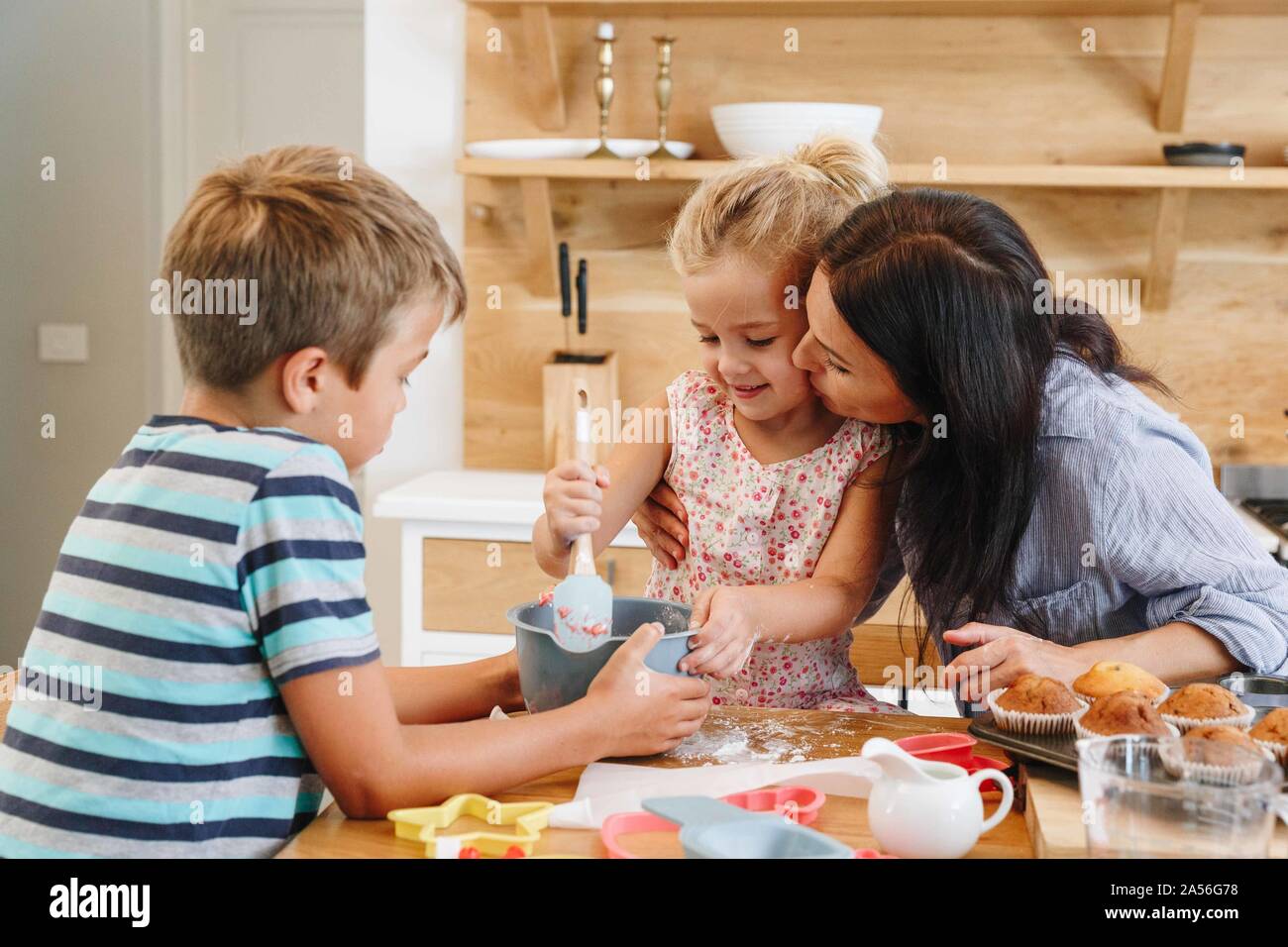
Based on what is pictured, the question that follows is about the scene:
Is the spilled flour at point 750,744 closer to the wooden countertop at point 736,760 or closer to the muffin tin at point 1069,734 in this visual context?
the wooden countertop at point 736,760

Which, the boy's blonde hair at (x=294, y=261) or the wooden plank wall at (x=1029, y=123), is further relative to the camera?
the wooden plank wall at (x=1029, y=123)

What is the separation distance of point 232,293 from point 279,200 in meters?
0.08

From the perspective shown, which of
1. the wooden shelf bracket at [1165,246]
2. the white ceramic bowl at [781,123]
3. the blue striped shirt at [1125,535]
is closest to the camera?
the blue striped shirt at [1125,535]

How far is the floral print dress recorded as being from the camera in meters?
1.51

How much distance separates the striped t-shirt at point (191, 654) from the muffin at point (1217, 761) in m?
0.54

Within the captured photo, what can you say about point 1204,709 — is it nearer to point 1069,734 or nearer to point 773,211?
point 1069,734

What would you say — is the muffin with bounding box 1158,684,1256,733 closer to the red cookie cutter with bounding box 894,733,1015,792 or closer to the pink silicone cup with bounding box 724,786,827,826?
the red cookie cutter with bounding box 894,733,1015,792

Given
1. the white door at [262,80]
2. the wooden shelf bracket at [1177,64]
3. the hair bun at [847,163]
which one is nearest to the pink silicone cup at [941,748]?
the hair bun at [847,163]

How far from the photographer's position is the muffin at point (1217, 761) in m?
0.77

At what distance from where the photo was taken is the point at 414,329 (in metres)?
1.01

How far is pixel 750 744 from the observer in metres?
1.13

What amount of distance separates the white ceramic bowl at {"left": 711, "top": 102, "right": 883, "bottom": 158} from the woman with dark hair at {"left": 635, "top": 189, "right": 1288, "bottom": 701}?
1.25m

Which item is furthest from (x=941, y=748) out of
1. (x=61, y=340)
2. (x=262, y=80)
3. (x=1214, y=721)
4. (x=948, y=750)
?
(x=262, y=80)
